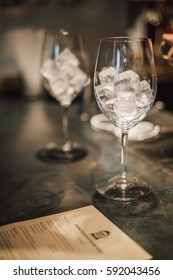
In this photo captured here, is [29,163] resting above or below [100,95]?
below

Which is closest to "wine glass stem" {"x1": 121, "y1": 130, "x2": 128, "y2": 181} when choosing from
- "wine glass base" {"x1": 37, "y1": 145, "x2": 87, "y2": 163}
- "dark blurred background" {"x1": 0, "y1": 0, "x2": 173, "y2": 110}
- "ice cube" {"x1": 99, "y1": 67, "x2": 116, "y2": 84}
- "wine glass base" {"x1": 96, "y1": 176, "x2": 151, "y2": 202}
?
"wine glass base" {"x1": 96, "y1": 176, "x2": 151, "y2": 202}

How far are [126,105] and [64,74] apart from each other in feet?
1.24

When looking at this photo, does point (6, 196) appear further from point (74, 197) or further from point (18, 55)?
point (18, 55)

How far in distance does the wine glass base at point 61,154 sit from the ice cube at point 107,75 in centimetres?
34

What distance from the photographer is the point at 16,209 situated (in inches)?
28.6

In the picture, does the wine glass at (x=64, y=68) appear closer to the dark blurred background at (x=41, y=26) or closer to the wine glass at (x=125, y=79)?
the wine glass at (x=125, y=79)

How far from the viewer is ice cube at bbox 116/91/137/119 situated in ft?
2.27

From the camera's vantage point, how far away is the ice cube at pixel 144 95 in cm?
71

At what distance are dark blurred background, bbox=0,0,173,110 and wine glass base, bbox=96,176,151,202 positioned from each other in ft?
4.37

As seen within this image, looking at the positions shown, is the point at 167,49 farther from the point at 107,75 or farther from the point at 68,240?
the point at 68,240

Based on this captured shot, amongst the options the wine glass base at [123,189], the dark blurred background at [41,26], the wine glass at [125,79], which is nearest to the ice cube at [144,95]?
the wine glass at [125,79]

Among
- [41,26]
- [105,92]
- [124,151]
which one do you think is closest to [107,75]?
[105,92]
